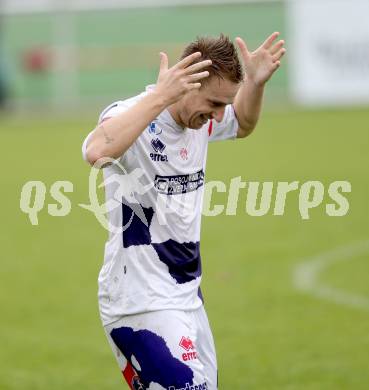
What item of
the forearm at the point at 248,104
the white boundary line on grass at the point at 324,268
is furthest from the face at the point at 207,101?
the white boundary line on grass at the point at 324,268

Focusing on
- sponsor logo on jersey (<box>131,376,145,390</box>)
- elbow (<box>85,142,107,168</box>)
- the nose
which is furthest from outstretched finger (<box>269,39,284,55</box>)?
sponsor logo on jersey (<box>131,376,145,390</box>)

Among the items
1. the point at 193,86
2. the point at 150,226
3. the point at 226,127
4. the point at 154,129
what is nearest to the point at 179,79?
the point at 193,86

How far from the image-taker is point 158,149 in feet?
18.1

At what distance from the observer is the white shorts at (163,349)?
5359 millimetres

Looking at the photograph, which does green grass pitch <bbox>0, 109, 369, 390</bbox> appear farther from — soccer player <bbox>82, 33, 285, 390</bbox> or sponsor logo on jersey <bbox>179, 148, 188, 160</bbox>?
sponsor logo on jersey <bbox>179, 148, 188, 160</bbox>

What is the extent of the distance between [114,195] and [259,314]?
16.6 ft

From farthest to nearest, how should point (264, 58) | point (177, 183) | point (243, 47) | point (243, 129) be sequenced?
point (243, 129), point (264, 58), point (243, 47), point (177, 183)

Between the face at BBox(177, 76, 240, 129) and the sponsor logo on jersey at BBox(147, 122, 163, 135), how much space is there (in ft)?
0.43

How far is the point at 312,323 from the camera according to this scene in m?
9.95

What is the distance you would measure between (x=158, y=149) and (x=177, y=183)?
0.22 meters

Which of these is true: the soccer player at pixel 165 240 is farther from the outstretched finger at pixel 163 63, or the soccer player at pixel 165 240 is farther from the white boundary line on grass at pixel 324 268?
the white boundary line on grass at pixel 324 268

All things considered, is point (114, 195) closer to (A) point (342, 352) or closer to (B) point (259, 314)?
(A) point (342, 352)

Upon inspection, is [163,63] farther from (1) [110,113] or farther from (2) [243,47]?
(2) [243,47]

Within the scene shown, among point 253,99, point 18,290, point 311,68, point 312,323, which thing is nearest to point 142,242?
point 253,99
